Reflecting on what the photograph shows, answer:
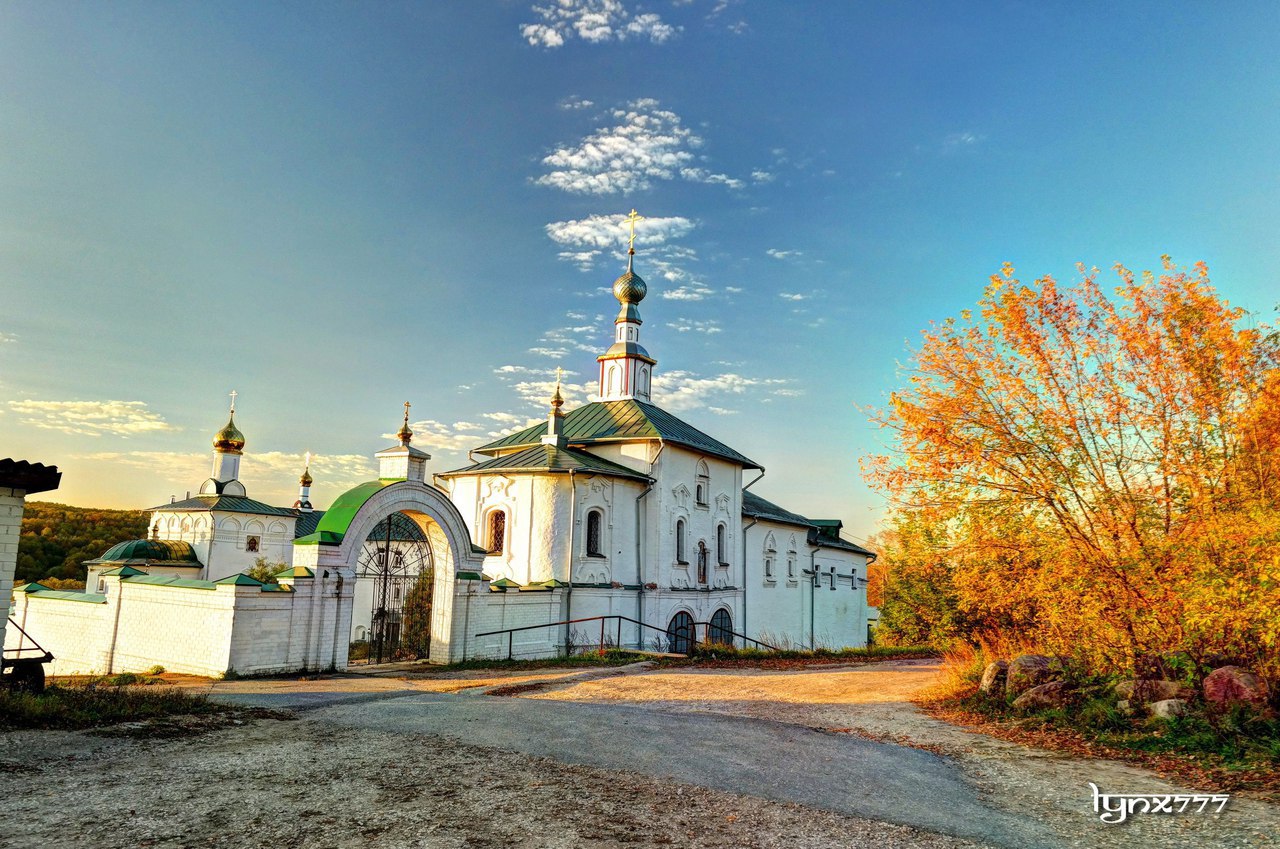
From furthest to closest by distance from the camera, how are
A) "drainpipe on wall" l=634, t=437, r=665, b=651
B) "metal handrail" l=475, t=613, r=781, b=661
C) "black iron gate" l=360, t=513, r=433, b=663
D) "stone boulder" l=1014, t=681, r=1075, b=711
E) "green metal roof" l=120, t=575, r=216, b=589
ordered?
"drainpipe on wall" l=634, t=437, r=665, b=651 < "metal handrail" l=475, t=613, r=781, b=661 < "black iron gate" l=360, t=513, r=433, b=663 < "green metal roof" l=120, t=575, r=216, b=589 < "stone boulder" l=1014, t=681, r=1075, b=711

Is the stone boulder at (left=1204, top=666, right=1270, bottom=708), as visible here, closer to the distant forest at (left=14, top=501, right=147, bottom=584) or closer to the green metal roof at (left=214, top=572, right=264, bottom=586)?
the green metal roof at (left=214, top=572, right=264, bottom=586)

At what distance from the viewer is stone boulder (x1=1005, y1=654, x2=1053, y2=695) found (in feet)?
33.2

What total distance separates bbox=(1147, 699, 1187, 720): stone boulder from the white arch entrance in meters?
12.1

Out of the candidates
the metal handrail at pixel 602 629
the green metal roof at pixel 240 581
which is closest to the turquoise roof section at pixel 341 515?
the green metal roof at pixel 240 581

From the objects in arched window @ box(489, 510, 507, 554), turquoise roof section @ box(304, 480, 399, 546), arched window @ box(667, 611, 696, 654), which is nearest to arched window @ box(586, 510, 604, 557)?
arched window @ box(489, 510, 507, 554)

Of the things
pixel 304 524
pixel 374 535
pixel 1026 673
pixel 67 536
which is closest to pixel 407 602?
pixel 374 535

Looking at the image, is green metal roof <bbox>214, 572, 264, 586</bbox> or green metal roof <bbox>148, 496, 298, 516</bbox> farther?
green metal roof <bbox>148, 496, 298, 516</bbox>

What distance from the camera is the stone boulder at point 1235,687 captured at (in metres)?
8.12

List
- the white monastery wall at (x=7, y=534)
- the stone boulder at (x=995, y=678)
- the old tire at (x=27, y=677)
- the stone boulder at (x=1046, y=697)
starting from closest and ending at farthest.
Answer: the old tire at (x=27, y=677)
the white monastery wall at (x=7, y=534)
the stone boulder at (x=1046, y=697)
the stone boulder at (x=995, y=678)

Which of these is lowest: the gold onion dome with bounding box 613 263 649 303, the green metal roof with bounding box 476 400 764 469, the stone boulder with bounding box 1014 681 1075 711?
the stone boulder with bounding box 1014 681 1075 711

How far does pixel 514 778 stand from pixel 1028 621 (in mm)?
9312

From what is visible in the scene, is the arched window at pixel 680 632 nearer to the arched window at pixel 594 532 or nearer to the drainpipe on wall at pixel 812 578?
the arched window at pixel 594 532

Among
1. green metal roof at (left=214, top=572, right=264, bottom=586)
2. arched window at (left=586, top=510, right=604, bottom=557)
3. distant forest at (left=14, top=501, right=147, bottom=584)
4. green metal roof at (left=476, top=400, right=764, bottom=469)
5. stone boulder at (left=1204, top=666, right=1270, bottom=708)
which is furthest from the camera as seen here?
distant forest at (left=14, top=501, right=147, bottom=584)

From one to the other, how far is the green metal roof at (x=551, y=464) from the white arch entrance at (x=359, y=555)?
4.75 m
